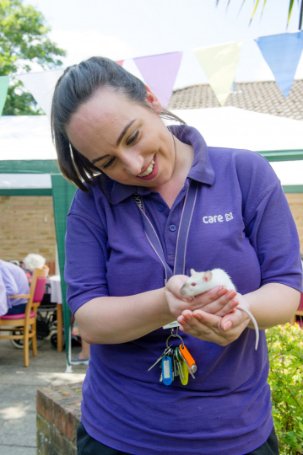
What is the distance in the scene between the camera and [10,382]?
6043mm

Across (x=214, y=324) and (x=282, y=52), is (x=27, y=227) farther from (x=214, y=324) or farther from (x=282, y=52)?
(x=214, y=324)

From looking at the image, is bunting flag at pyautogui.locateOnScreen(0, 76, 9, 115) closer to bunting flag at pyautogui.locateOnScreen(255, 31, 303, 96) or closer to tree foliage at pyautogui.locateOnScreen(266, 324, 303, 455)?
bunting flag at pyautogui.locateOnScreen(255, 31, 303, 96)

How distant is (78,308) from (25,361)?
5988 millimetres

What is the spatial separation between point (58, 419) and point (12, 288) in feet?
14.7

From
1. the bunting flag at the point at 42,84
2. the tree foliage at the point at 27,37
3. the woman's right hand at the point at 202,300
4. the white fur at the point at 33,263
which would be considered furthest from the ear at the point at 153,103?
the tree foliage at the point at 27,37

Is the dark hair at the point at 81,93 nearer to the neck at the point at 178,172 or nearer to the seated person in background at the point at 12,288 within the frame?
the neck at the point at 178,172

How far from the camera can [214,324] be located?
1055 mm

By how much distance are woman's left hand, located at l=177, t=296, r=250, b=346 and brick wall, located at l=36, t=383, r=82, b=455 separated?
1696mm

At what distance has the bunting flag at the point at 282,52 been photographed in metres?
5.39

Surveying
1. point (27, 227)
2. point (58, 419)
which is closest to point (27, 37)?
point (27, 227)

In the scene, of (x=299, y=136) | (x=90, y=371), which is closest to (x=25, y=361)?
(x=299, y=136)

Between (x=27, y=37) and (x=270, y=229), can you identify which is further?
(x=27, y=37)

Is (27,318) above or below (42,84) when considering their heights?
below

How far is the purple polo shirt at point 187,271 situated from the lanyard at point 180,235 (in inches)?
0.5
